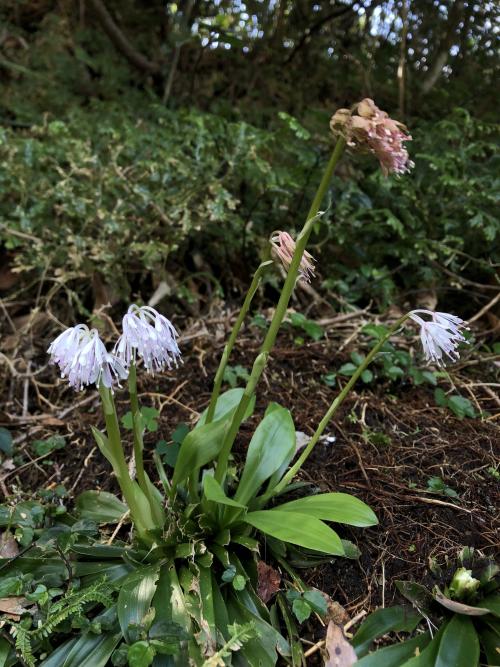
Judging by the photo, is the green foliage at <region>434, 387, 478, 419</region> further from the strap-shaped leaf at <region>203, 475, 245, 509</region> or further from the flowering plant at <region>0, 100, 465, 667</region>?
the strap-shaped leaf at <region>203, 475, 245, 509</region>

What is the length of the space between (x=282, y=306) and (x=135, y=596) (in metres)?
0.91

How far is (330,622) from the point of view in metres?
1.63

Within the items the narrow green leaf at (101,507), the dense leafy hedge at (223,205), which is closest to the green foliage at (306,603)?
the narrow green leaf at (101,507)

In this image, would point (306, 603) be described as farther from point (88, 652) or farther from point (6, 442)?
point (6, 442)

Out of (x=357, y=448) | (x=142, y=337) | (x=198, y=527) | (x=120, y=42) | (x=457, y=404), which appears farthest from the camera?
(x=120, y=42)

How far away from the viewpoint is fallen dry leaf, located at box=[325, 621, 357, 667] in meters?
1.52

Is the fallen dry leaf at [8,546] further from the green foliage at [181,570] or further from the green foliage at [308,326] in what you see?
the green foliage at [308,326]

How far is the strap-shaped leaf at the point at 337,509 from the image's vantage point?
163 centimetres

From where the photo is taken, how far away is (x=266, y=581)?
1729 millimetres

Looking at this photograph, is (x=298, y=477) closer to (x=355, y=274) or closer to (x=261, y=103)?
(x=355, y=274)

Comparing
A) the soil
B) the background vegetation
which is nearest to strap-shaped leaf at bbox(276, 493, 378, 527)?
the soil

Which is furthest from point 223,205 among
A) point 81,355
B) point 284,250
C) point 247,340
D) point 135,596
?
point 135,596

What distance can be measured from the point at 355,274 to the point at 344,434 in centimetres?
133

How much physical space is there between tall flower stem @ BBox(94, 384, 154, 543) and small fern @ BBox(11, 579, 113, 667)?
21cm
